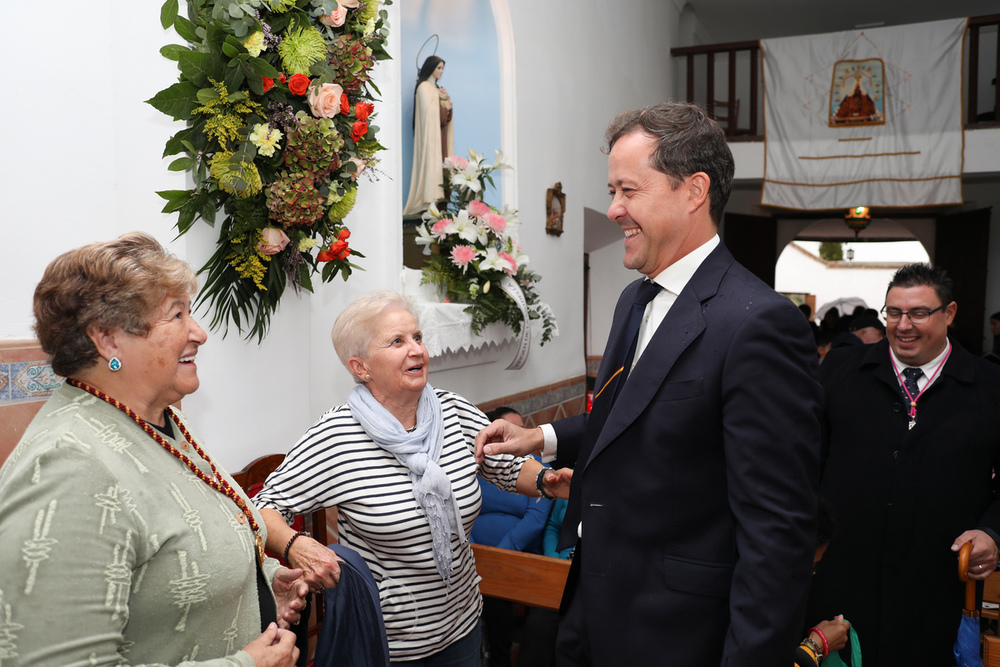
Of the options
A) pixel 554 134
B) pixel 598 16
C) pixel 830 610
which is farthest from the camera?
pixel 598 16

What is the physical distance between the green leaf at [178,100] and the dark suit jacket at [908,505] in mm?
2678

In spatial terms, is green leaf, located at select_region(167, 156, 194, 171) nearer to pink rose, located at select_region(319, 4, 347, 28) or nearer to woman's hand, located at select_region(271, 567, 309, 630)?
pink rose, located at select_region(319, 4, 347, 28)

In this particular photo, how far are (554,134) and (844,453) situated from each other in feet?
11.0

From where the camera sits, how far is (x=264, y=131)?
2.22m

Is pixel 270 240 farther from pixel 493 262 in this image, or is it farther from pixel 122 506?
pixel 493 262

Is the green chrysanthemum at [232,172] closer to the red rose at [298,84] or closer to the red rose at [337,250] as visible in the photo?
the red rose at [298,84]

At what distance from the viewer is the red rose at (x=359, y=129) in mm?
2459

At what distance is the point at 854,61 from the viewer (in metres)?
8.48

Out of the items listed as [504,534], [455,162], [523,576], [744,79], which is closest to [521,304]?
[455,162]

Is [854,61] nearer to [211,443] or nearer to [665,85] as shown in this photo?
[665,85]

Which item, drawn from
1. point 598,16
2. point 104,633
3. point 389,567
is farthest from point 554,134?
point 104,633

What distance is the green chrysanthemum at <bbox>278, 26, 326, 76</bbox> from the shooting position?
7.39 feet

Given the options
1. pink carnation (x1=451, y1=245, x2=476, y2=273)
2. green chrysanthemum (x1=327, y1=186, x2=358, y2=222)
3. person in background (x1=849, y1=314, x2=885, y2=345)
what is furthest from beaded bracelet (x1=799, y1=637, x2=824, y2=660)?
person in background (x1=849, y1=314, x2=885, y2=345)

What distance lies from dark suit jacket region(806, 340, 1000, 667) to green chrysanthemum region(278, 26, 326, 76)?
8.02ft
